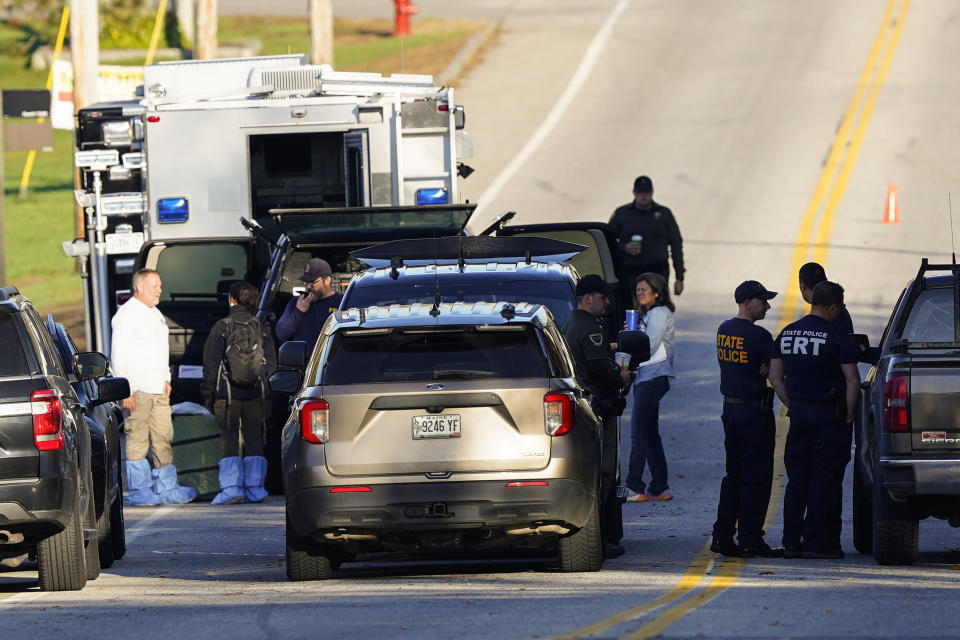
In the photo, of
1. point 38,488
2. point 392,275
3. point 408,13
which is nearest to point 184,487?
point 392,275

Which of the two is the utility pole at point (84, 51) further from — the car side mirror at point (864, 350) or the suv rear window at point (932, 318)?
the suv rear window at point (932, 318)

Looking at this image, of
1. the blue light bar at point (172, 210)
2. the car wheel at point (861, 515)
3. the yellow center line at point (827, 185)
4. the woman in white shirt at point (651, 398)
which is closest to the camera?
the car wheel at point (861, 515)

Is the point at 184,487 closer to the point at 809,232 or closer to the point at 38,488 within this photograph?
the point at 38,488

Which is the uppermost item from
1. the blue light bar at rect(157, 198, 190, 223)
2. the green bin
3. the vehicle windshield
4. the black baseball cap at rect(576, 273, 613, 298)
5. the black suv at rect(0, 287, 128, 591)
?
the blue light bar at rect(157, 198, 190, 223)

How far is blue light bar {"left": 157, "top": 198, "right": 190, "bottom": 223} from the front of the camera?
1970cm

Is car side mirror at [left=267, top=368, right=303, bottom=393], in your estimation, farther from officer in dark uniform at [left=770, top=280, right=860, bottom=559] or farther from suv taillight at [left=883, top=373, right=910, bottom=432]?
suv taillight at [left=883, top=373, right=910, bottom=432]

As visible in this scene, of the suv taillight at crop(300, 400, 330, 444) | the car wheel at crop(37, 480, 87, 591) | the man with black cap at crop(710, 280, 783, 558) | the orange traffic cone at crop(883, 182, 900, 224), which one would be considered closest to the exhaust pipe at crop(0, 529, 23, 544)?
the car wheel at crop(37, 480, 87, 591)

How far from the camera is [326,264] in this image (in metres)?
15.8

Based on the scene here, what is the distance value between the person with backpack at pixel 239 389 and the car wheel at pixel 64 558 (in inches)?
189

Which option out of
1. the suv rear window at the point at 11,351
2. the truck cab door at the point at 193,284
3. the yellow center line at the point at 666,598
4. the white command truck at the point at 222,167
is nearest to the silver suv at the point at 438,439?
the yellow center line at the point at 666,598

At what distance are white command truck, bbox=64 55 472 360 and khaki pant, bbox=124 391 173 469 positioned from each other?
2686 mm

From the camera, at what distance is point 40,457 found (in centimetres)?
1056

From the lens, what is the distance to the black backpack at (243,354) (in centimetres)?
1577

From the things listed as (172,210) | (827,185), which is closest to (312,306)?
(172,210)
